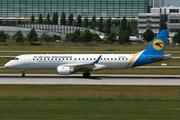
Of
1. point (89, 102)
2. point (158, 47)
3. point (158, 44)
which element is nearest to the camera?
point (89, 102)

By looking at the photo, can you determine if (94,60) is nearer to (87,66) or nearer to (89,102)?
(87,66)

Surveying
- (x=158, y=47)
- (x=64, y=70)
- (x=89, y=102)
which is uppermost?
(x=158, y=47)

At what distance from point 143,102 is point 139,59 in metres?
17.4

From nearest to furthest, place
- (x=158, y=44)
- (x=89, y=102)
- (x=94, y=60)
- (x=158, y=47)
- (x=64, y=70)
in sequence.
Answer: (x=89, y=102) → (x=64, y=70) → (x=94, y=60) → (x=158, y=47) → (x=158, y=44)

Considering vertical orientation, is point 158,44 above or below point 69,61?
above

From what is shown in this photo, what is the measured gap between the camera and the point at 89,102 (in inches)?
971

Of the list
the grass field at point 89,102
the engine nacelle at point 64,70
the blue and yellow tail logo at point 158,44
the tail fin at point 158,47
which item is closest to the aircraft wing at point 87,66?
the engine nacelle at point 64,70

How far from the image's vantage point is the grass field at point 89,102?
19.8 metres

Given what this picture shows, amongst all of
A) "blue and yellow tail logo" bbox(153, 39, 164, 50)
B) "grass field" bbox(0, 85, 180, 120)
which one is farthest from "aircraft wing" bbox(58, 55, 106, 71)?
"blue and yellow tail logo" bbox(153, 39, 164, 50)

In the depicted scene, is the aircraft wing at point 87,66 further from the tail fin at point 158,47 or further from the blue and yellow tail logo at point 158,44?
the blue and yellow tail logo at point 158,44

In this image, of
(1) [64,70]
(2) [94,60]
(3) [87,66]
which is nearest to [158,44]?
(2) [94,60]

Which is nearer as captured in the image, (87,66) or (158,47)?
(87,66)

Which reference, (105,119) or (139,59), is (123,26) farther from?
Answer: (105,119)

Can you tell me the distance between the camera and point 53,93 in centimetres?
2908
